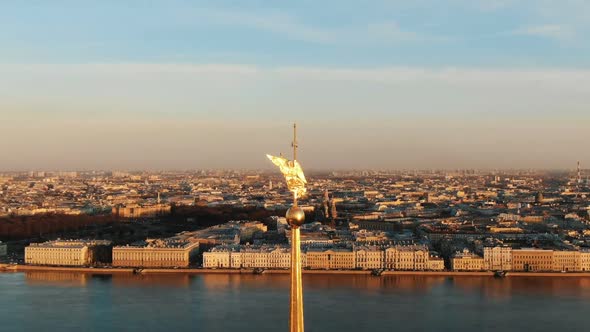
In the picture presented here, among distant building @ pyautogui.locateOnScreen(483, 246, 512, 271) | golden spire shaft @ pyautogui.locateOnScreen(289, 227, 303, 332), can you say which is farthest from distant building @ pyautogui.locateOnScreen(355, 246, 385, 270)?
golden spire shaft @ pyautogui.locateOnScreen(289, 227, 303, 332)

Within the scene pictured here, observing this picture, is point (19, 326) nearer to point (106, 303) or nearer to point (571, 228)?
point (106, 303)

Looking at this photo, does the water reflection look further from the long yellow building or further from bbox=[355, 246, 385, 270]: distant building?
bbox=[355, 246, 385, 270]: distant building

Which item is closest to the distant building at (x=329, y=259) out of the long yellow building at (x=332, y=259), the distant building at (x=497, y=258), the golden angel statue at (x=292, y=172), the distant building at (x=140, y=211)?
the long yellow building at (x=332, y=259)

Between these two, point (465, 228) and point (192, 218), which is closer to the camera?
point (465, 228)

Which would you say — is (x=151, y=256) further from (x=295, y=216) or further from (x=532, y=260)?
(x=295, y=216)

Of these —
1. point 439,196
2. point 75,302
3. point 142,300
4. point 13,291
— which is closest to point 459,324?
point 142,300

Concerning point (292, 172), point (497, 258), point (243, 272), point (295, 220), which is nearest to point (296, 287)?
point (295, 220)

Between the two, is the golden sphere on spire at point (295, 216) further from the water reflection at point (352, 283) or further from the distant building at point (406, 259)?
the distant building at point (406, 259)
